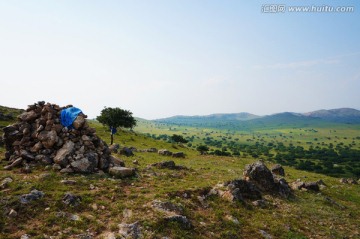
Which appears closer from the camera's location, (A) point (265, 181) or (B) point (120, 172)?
(B) point (120, 172)

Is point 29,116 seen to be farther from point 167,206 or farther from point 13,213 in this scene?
point 167,206

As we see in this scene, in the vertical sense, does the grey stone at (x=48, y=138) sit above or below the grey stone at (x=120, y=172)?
above

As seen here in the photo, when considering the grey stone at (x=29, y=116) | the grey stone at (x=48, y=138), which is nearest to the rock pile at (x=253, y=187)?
the grey stone at (x=48, y=138)

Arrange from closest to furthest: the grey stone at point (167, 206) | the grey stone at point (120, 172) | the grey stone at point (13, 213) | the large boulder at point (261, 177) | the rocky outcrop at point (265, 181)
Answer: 1. the grey stone at point (13, 213)
2. the grey stone at point (167, 206)
3. the grey stone at point (120, 172)
4. the rocky outcrop at point (265, 181)
5. the large boulder at point (261, 177)

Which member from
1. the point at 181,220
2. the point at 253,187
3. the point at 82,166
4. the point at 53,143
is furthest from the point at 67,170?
the point at 253,187

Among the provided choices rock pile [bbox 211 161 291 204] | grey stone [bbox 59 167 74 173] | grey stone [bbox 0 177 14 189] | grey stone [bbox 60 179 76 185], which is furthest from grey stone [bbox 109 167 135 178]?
grey stone [bbox 0 177 14 189]

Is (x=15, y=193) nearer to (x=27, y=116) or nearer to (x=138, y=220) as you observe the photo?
(x=138, y=220)

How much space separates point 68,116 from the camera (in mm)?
25641

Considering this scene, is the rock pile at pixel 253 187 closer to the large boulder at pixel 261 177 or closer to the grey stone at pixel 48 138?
the large boulder at pixel 261 177

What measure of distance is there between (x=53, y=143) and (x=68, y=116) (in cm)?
277

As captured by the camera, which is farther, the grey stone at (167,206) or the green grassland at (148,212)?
the grey stone at (167,206)

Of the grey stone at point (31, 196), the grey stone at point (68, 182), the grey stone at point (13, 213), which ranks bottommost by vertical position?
the grey stone at point (13, 213)

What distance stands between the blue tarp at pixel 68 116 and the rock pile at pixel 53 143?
32cm

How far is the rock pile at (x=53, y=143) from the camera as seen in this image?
23.8 m
